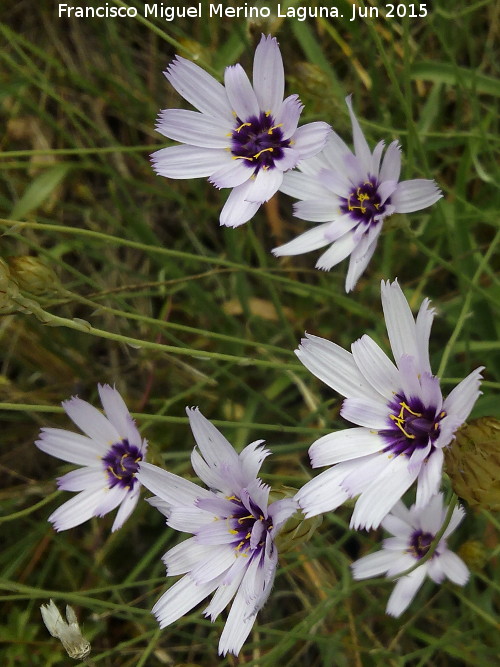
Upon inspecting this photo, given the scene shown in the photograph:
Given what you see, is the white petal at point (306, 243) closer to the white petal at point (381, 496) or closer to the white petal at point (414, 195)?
the white petal at point (414, 195)

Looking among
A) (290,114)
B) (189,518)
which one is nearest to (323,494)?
(189,518)

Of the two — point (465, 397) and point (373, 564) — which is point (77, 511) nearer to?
point (373, 564)

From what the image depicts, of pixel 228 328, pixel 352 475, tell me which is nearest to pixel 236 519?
pixel 352 475

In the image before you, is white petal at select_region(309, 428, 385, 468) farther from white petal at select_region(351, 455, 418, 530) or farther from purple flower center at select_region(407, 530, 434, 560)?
purple flower center at select_region(407, 530, 434, 560)

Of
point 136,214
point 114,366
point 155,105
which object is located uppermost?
point 155,105

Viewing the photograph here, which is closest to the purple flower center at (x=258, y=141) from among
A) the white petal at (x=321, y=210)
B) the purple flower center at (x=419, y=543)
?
the white petal at (x=321, y=210)

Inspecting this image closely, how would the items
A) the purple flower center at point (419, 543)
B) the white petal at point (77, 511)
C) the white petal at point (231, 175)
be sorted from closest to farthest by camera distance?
the white petal at point (231, 175) → the white petal at point (77, 511) → the purple flower center at point (419, 543)

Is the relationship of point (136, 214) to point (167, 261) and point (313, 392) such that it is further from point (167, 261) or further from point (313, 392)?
point (313, 392)
